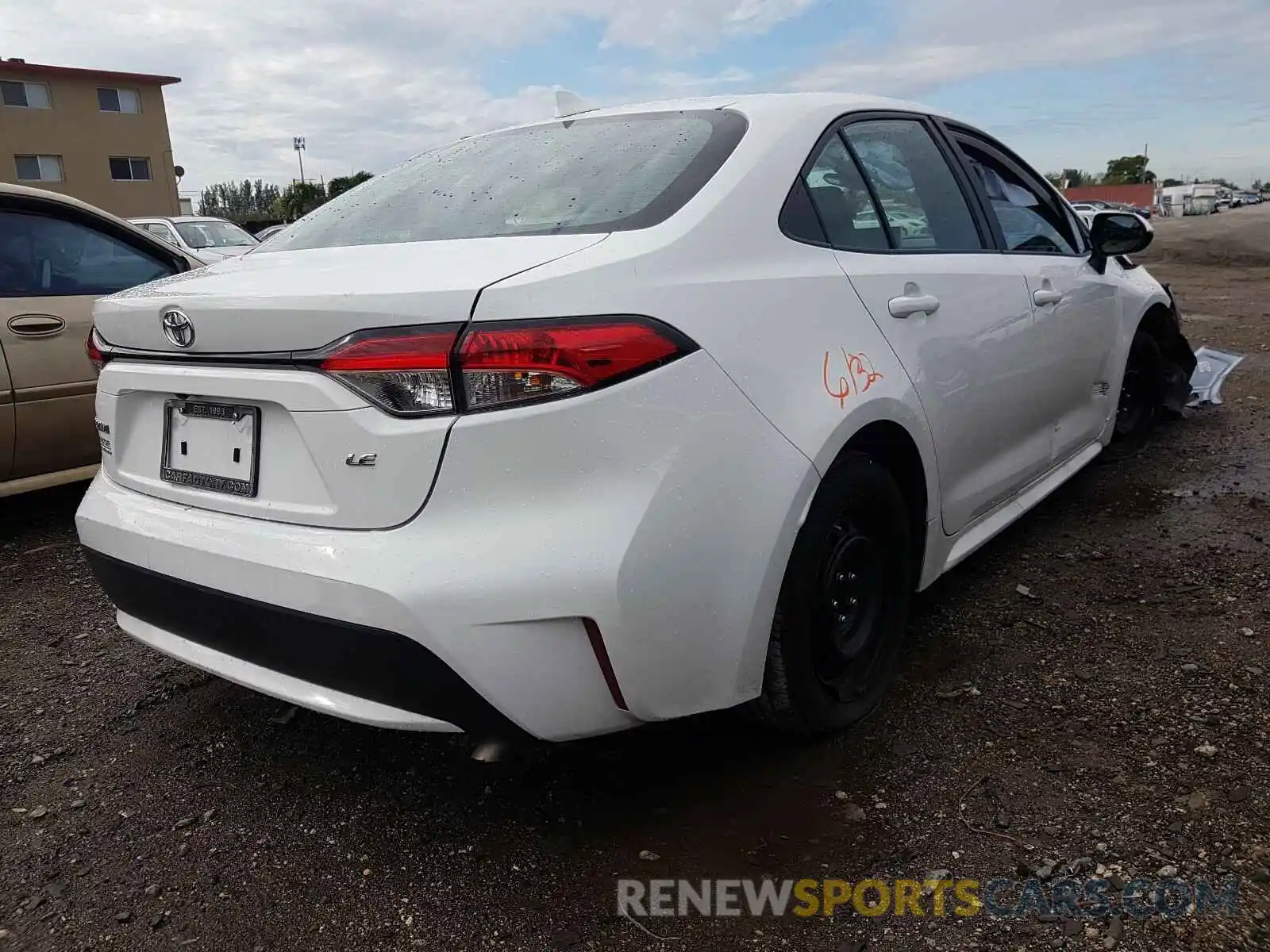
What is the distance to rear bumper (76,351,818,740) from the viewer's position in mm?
1699

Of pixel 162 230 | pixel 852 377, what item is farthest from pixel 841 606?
pixel 162 230

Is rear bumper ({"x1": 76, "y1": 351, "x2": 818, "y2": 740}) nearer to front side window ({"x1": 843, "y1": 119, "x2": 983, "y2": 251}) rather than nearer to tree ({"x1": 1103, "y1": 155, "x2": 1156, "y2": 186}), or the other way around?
front side window ({"x1": 843, "y1": 119, "x2": 983, "y2": 251})

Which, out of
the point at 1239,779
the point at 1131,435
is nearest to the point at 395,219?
the point at 1239,779

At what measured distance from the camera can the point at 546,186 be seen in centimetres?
226

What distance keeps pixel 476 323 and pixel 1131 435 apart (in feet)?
13.7

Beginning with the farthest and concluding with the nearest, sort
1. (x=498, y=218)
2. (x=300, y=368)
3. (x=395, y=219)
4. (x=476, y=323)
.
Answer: (x=395, y=219)
(x=498, y=218)
(x=300, y=368)
(x=476, y=323)

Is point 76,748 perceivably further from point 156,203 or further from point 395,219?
point 156,203

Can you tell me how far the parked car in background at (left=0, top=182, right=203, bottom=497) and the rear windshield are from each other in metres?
1.89

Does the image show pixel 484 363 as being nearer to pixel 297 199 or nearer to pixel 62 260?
pixel 62 260

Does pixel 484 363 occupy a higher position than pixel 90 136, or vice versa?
pixel 90 136

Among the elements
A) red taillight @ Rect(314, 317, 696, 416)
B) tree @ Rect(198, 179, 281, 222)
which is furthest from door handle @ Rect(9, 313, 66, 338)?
tree @ Rect(198, 179, 281, 222)

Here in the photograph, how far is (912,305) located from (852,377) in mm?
408

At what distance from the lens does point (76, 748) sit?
2.56 meters

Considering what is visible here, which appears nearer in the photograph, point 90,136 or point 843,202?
point 843,202
